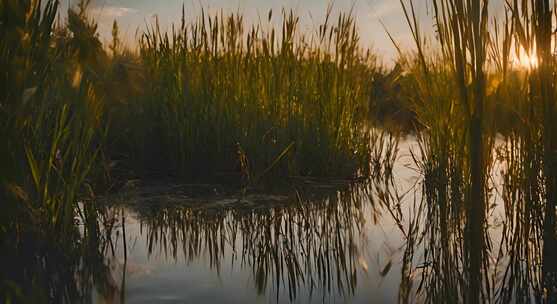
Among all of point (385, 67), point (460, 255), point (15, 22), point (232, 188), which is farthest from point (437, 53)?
point (385, 67)

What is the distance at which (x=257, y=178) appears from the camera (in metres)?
3.49

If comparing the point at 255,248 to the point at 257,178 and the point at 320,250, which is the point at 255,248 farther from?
the point at 257,178

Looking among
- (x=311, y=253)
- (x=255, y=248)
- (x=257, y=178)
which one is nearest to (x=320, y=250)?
(x=311, y=253)

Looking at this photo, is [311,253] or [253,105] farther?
[253,105]

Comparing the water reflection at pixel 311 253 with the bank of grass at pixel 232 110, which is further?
the bank of grass at pixel 232 110

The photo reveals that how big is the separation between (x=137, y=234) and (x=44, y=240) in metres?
0.60

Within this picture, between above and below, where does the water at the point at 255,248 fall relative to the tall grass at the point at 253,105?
below

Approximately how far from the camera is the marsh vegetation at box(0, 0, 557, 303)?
184cm

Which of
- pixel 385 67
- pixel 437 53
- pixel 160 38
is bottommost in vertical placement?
pixel 437 53

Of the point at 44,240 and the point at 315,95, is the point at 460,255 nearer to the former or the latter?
the point at 44,240

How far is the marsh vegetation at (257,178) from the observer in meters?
1.84

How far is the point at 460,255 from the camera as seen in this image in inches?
83.1

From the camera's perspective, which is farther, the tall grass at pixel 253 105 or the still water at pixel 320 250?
the tall grass at pixel 253 105

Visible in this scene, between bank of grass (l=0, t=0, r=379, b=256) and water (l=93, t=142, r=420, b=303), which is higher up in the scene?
bank of grass (l=0, t=0, r=379, b=256)
